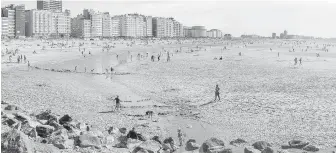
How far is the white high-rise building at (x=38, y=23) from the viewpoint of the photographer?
15750 centimetres

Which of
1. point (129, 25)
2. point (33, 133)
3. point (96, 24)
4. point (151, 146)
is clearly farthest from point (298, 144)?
point (129, 25)

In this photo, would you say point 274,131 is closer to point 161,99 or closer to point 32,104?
point 161,99

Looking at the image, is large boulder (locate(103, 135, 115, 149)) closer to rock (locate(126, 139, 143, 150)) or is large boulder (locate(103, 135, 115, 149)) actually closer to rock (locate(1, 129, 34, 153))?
rock (locate(126, 139, 143, 150))

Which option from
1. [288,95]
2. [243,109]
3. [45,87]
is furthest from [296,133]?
[45,87]

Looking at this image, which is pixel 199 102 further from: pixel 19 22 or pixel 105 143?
pixel 19 22

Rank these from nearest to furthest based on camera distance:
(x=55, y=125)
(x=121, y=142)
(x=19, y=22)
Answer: (x=121, y=142)
(x=55, y=125)
(x=19, y=22)

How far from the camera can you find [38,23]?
160 meters

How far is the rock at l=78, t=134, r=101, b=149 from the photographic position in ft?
37.9

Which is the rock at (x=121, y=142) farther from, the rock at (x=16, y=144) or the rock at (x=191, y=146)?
the rock at (x=16, y=144)

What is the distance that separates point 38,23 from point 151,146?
160257 mm

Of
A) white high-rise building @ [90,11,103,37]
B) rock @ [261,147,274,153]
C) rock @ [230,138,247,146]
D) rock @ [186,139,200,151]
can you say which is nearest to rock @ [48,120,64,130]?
rock @ [186,139,200,151]

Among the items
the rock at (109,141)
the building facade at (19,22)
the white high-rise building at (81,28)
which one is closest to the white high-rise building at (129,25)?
the white high-rise building at (81,28)

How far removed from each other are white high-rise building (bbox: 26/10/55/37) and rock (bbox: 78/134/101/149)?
155 metres

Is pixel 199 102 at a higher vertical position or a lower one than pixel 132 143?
higher
